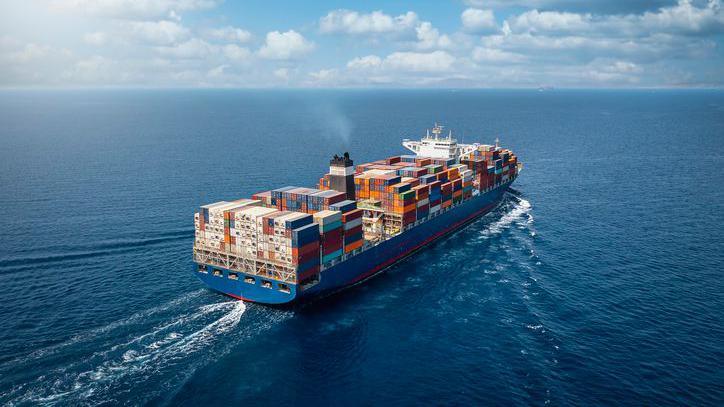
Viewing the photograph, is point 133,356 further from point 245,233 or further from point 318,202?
point 318,202

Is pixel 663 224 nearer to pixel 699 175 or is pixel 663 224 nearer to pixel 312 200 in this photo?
pixel 699 175

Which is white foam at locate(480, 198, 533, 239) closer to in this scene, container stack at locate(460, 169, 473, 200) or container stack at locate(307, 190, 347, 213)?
container stack at locate(460, 169, 473, 200)

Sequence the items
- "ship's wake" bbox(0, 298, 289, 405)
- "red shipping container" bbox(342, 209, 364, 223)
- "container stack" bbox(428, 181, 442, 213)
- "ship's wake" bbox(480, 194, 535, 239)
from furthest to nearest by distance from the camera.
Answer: "ship's wake" bbox(480, 194, 535, 239) → "container stack" bbox(428, 181, 442, 213) → "red shipping container" bbox(342, 209, 364, 223) → "ship's wake" bbox(0, 298, 289, 405)

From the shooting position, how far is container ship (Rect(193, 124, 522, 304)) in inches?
1816

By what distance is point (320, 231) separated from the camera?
1889 inches

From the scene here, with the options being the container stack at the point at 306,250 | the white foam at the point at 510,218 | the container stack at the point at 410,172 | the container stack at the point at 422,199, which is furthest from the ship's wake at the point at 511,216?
the container stack at the point at 306,250

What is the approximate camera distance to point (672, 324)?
43.7 m

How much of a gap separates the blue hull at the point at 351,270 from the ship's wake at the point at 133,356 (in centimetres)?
244

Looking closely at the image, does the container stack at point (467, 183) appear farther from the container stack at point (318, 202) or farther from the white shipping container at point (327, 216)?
the white shipping container at point (327, 216)

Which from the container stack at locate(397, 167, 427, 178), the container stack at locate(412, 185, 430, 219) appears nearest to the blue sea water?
the container stack at locate(412, 185, 430, 219)

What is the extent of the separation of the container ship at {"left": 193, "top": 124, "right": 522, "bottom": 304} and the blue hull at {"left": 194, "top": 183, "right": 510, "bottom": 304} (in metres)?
0.11

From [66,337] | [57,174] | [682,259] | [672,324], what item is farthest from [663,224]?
[57,174]

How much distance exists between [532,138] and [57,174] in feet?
456

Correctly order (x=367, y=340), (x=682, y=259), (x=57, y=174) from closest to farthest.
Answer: (x=367, y=340)
(x=682, y=259)
(x=57, y=174)
